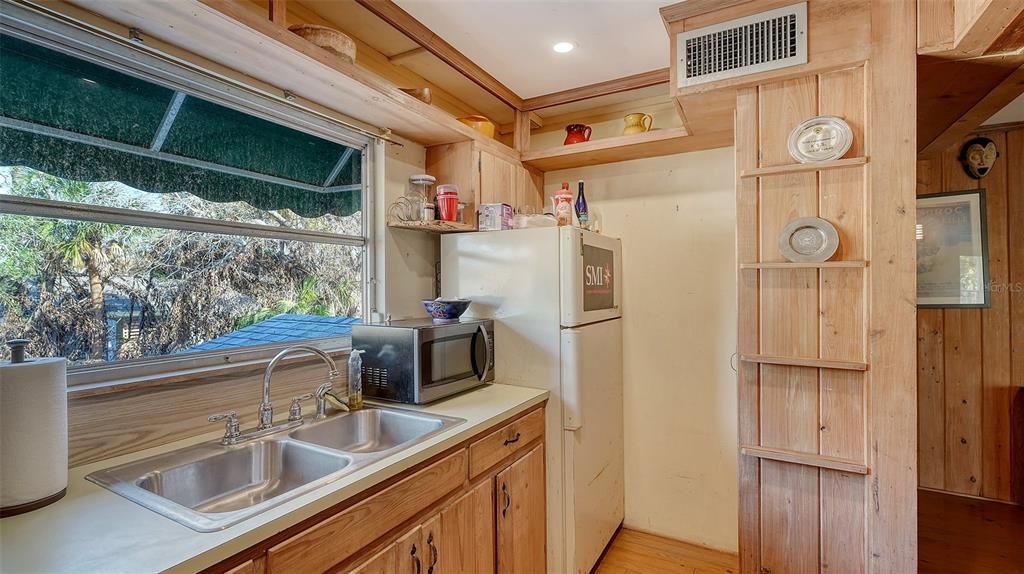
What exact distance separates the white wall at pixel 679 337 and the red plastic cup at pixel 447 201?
38.7 inches

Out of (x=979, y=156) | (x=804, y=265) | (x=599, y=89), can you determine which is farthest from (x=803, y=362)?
(x=979, y=156)

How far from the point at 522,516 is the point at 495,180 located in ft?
5.28

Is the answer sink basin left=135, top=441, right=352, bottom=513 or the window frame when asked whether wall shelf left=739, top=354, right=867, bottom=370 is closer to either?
sink basin left=135, top=441, right=352, bottom=513

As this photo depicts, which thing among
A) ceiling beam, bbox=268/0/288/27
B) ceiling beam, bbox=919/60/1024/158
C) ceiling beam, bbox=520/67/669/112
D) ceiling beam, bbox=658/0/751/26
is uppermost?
ceiling beam, bbox=520/67/669/112

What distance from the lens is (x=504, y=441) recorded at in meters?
1.75

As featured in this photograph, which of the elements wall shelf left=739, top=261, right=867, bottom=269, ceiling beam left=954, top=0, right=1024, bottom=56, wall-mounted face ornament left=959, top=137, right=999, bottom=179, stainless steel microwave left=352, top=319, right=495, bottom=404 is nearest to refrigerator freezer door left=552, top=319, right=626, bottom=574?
stainless steel microwave left=352, top=319, right=495, bottom=404

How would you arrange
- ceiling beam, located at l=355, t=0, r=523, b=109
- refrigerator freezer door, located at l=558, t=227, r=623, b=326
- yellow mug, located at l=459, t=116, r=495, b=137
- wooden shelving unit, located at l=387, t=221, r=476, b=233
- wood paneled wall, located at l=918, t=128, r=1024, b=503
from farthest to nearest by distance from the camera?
wood paneled wall, located at l=918, t=128, r=1024, b=503 → yellow mug, located at l=459, t=116, r=495, b=137 → wooden shelving unit, located at l=387, t=221, r=476, b=233 → refrigerator freezer door, located at l=558, t=227, r=623, b=326 → ceiling beam, located at l=355, t=0, r=523, b=109

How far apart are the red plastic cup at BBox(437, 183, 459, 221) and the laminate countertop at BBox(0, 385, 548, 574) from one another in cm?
125

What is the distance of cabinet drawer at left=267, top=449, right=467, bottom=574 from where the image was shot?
0.99 metres

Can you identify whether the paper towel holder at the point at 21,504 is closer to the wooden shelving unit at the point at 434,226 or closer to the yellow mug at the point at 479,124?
the wooden shelving unit at the point at 434,226

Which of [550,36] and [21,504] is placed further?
[550,36]

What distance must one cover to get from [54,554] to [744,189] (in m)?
2.08

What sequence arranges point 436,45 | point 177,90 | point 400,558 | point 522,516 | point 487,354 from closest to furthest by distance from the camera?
1. point 400,558
2. point 177,90
3. point 522,516
4. point 436,45
5. point 487,354

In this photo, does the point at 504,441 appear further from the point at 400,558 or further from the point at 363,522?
the point at 363,522
